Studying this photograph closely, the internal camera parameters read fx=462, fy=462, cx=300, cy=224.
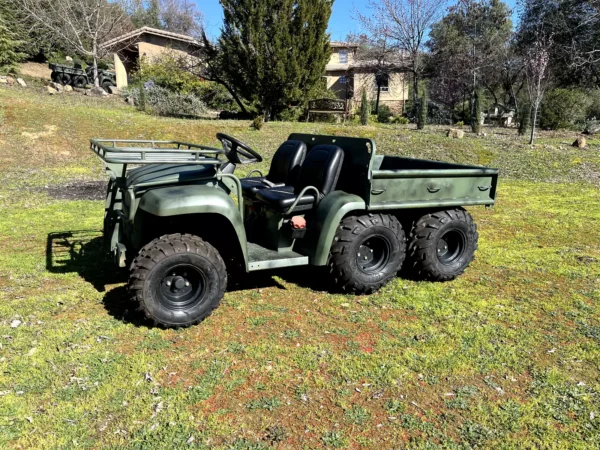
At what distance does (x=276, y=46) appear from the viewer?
17641 mm

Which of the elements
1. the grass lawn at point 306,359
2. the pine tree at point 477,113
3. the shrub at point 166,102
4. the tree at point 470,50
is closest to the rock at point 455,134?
the pine tree at point 477,113

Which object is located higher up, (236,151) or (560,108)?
(560,108)

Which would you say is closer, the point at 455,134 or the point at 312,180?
the point at 312,180

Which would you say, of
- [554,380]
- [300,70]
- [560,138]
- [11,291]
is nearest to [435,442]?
[554,380]

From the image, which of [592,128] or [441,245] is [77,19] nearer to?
[441,245]

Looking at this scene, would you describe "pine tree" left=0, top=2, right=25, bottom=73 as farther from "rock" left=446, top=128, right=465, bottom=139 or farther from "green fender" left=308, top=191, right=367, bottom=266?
"green fender" left=308, top=191, right=367, bottom=266

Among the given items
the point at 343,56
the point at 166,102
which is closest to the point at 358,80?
the point at 343,56

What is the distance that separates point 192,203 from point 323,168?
1624 millimetres

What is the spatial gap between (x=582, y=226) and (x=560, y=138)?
12389mm

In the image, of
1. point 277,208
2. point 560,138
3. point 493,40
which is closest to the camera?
point 277,208

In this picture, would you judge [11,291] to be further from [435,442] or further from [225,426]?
[435,442]

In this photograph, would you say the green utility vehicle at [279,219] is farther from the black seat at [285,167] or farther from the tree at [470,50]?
the tree at [470,50]

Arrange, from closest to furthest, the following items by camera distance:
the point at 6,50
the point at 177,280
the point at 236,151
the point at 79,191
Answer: the point at 177,280, the point at 236,151, the point at 79,191, the point at 6,50

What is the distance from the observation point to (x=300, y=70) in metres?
18.1
